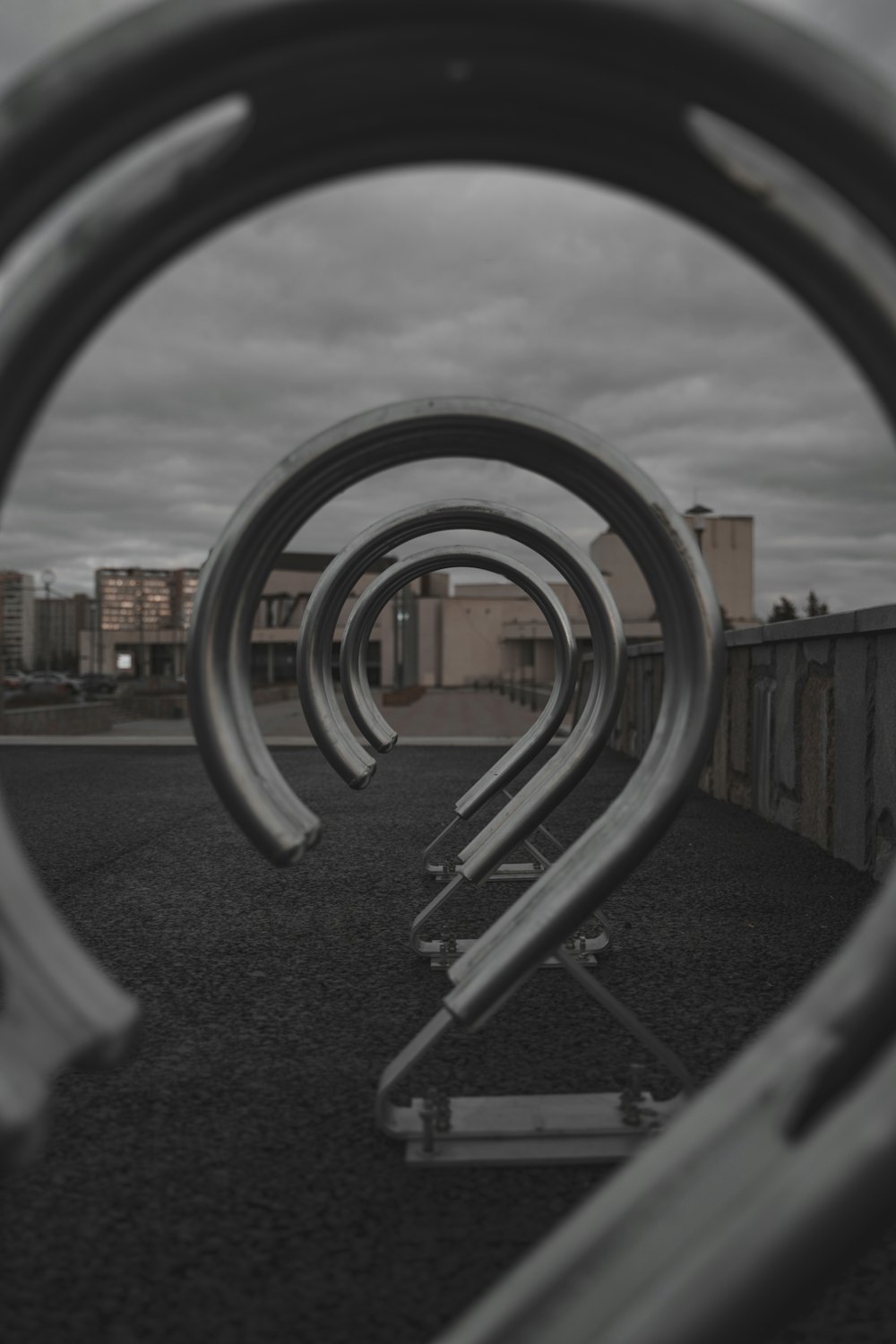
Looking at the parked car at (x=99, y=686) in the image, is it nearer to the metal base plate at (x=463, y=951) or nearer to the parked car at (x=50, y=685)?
the parked car at (x=50, y=685)

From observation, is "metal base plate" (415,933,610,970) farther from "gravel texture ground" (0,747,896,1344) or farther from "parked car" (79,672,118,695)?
"parked car" (79,672,118,695)

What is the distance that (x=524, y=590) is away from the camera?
608 centimetres

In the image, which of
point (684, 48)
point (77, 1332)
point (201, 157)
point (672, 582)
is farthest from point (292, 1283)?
point (684, 48)

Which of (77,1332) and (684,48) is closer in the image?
(684,48)

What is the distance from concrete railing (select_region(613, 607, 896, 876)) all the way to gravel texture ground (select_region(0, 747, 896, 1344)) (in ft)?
1.37

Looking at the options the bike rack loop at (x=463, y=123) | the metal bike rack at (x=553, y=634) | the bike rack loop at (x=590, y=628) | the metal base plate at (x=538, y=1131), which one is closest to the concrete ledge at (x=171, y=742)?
the metal bike rack at (x=553, y=634)

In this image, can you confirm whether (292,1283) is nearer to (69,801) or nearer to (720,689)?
(720,689)

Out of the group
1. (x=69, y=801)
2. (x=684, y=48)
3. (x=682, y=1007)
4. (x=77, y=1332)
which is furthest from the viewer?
(x=69, y=801)

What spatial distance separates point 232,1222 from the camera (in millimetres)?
2441

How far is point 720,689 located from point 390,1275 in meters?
1.43

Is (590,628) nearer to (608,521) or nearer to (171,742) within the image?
(608,521)

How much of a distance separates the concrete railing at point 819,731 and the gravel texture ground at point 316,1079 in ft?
1.37

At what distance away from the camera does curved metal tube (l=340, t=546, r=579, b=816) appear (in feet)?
18.5

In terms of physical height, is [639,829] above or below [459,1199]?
above
